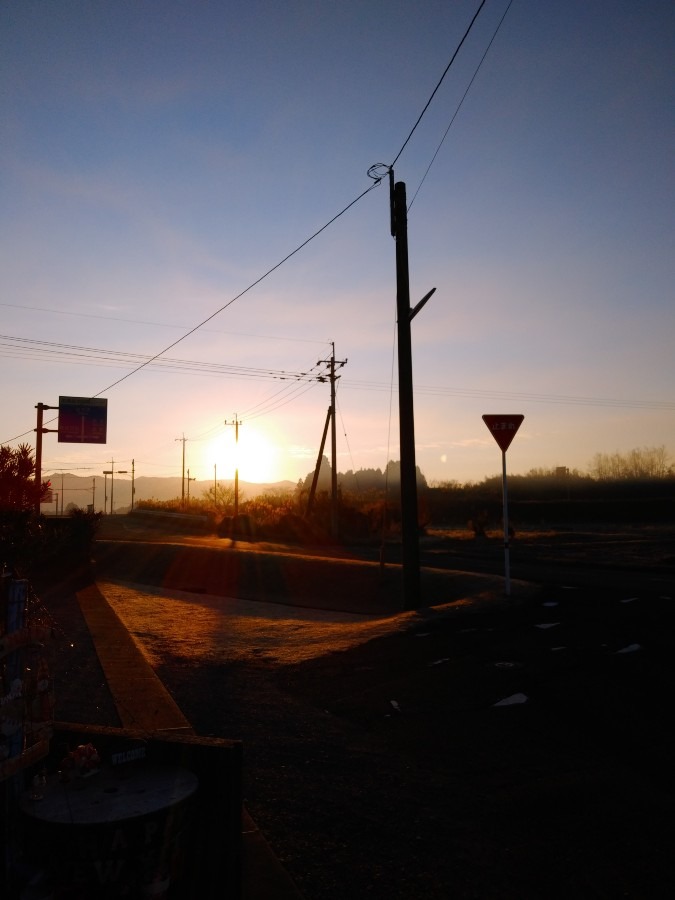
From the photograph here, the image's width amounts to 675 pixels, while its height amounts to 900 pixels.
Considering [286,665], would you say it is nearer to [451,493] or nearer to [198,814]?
[198,814]

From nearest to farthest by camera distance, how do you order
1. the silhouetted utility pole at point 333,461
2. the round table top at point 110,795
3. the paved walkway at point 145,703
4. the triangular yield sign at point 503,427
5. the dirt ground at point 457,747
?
1. the round table top at point 110,795
2. the paved walkway at point 145,703
3. the dirt ground at point 457,747
4. the triangular yield sign at point 503,427
5. the silhouetted utility pole at point 333,461

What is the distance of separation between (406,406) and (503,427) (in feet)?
5.99

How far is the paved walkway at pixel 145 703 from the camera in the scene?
11.5 feet

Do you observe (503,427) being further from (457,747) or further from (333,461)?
(333,461)

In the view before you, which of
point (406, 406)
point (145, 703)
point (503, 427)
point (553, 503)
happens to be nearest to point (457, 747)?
point (145, 703)

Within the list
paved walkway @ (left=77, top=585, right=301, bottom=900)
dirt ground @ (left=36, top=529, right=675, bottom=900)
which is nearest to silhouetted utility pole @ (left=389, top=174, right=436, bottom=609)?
dirt ground @ (left=36, top=529, right=675, bottom=900)

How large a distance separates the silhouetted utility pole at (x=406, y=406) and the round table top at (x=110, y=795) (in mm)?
10705

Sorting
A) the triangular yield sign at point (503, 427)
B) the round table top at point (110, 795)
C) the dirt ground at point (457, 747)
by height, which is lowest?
the dirt ground at point (457, 747)

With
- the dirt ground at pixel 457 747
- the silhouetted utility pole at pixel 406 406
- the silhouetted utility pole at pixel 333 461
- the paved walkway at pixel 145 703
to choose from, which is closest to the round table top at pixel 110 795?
the paved walkway at pixel 145 703

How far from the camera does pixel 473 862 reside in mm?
3795

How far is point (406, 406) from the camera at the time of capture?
14.2 m

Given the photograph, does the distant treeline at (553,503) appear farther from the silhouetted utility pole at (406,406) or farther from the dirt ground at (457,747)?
the dirt ground at (457,747)

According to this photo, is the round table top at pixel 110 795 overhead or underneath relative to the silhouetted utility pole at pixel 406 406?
underneath

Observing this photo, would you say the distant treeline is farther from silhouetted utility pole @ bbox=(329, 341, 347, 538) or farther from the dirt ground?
the dirt ground
